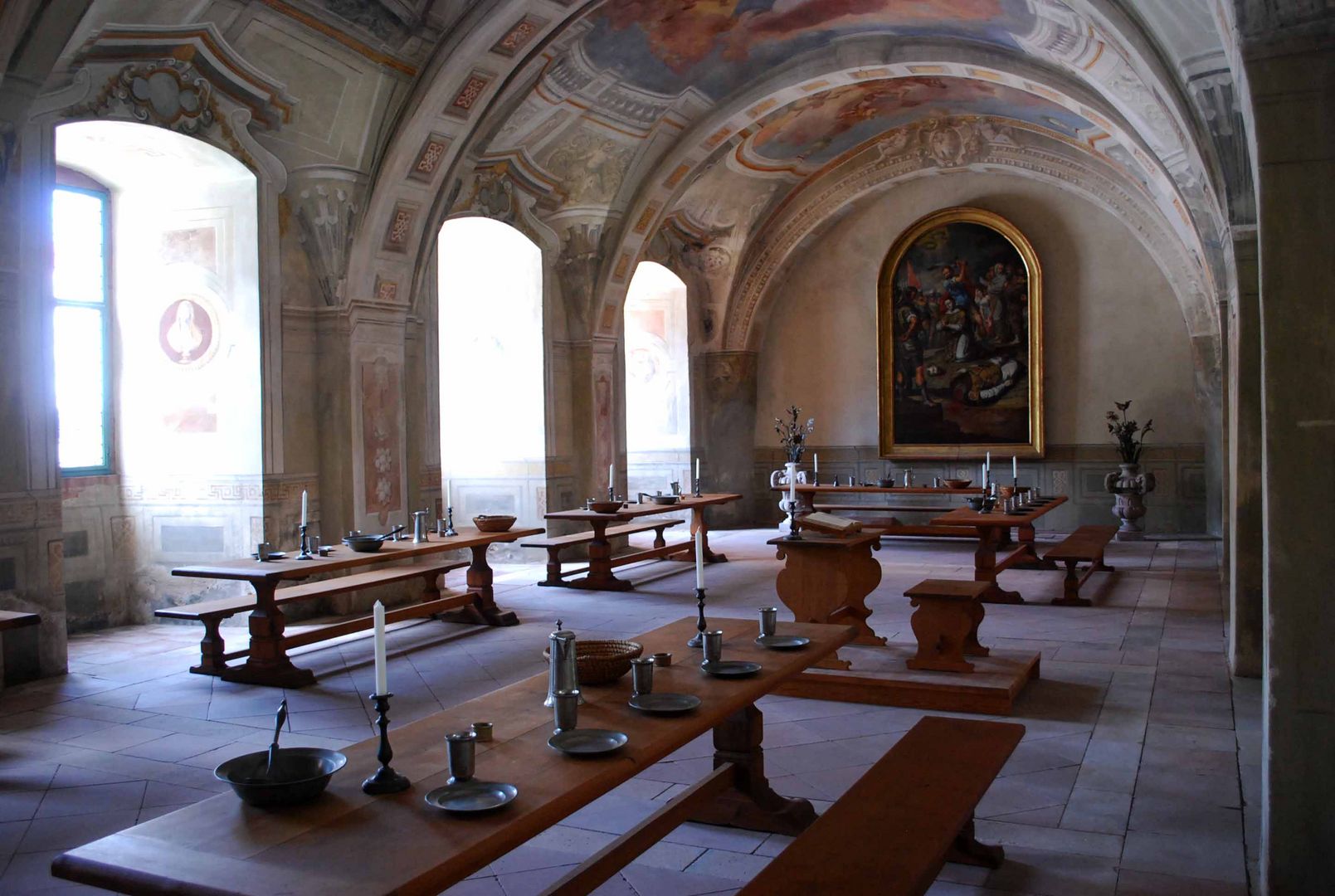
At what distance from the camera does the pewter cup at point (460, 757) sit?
2691mm

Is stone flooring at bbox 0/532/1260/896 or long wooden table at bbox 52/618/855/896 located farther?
stone flooring at bbox 0/532/1260/896

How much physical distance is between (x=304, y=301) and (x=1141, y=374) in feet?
38.7

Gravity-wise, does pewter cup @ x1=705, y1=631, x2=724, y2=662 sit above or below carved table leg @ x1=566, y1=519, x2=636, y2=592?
above

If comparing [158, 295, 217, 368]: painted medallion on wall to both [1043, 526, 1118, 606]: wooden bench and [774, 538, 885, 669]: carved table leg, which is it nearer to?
[774, 538, 885, 669]: carved table leg

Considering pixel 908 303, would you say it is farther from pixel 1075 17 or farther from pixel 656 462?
pixel 1075 17

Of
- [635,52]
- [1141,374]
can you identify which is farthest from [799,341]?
[635,52]

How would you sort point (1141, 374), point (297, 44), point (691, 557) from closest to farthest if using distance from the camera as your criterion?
point (297, 44), point (691, 557), point (1141, 374)

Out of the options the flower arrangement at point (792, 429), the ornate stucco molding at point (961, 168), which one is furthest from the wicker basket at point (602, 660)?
the flower arrangement at point (792, 429)

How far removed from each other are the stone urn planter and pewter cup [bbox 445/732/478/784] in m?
13.7

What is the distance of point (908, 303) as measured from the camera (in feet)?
55.7

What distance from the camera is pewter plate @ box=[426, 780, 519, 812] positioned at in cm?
253

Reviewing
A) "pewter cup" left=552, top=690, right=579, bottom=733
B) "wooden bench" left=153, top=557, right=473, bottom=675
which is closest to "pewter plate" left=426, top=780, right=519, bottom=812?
"pewter cup" left=552, top=690, right=579, bottom=733

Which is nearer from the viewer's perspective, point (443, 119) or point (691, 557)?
point (443, 119)

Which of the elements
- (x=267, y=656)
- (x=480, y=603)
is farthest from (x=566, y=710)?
(x=480, y=603)
